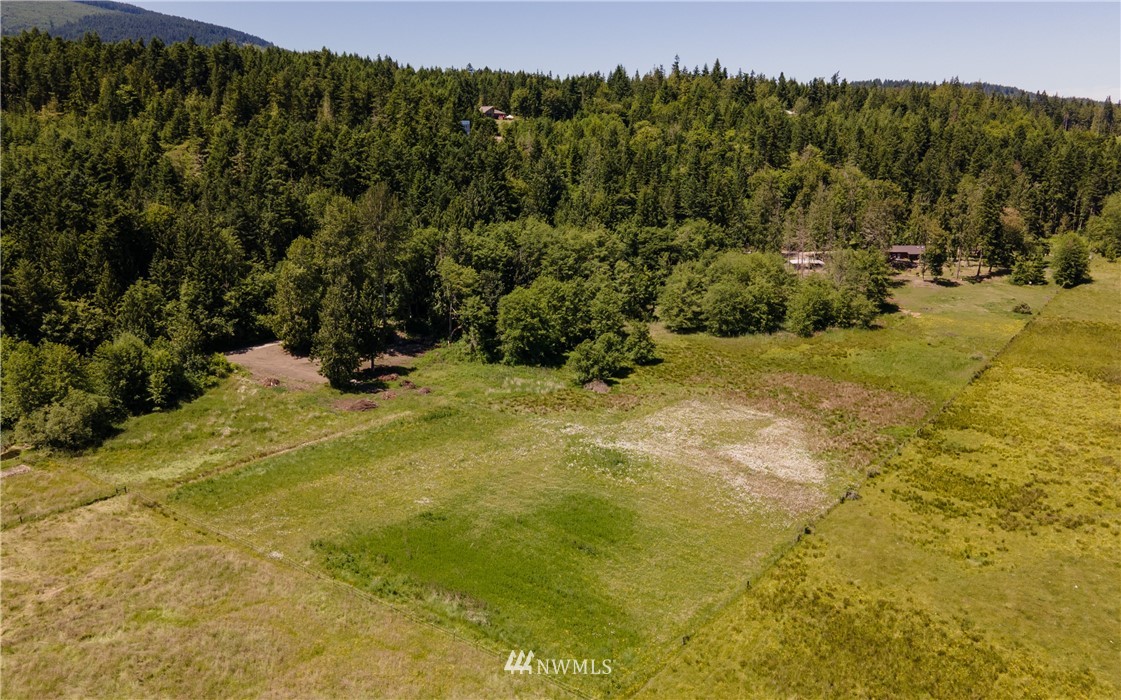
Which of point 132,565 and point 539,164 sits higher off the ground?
point 539,164

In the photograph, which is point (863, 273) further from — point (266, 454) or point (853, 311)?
point (266, 454)

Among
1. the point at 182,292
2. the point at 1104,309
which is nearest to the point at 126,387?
the point at 182,292

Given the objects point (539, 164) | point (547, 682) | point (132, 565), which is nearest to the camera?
point (547, 682)

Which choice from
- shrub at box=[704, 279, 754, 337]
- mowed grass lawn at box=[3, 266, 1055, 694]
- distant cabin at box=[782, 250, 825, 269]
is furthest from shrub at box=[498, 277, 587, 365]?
distant cabin at box=[782, 250, 825, 269]

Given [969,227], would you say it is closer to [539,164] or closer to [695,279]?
[695,279]

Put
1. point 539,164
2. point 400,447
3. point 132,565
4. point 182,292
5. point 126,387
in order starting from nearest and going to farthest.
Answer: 1. point 132,565
2. point 400,447
3. point 126,387
4. point 182,292
5. point 539,164

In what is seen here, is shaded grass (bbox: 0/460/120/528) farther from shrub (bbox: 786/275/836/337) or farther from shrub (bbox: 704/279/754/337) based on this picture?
shrub (bbox: 786/275/836/337)

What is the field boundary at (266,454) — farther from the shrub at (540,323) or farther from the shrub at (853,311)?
the shrub at (853,311)
